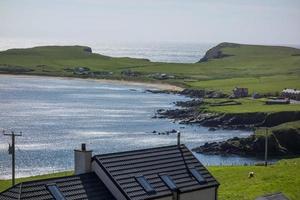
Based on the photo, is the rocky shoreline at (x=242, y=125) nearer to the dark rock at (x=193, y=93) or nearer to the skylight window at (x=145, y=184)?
the dark rock at (x=193, y=93)

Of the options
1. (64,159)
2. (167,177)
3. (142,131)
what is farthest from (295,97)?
(167,177)

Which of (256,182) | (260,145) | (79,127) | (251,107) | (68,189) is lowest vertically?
(79,127)

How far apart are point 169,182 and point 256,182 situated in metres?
18.0

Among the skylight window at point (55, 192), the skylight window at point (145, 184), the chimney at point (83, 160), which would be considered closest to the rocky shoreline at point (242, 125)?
the skylight window at point (145, 184)

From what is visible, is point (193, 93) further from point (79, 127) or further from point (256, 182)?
point (256, 182)

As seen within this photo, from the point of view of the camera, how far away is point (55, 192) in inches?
1198

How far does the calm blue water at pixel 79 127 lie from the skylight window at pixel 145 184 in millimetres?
40219

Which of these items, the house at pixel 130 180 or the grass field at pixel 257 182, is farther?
the grass field at pixel 257 182

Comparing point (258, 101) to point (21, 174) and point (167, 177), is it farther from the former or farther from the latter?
point (167, 177)

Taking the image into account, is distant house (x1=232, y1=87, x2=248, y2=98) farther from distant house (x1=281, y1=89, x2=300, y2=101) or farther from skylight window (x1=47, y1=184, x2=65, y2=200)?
skylight window (x1=47, y1=184, x2=65, y2=200)

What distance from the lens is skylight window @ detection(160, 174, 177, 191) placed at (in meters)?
34.5

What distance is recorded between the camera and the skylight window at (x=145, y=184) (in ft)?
110

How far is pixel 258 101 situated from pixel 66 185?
4861 inches

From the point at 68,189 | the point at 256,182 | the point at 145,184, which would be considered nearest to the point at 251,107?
the point at 256,182
